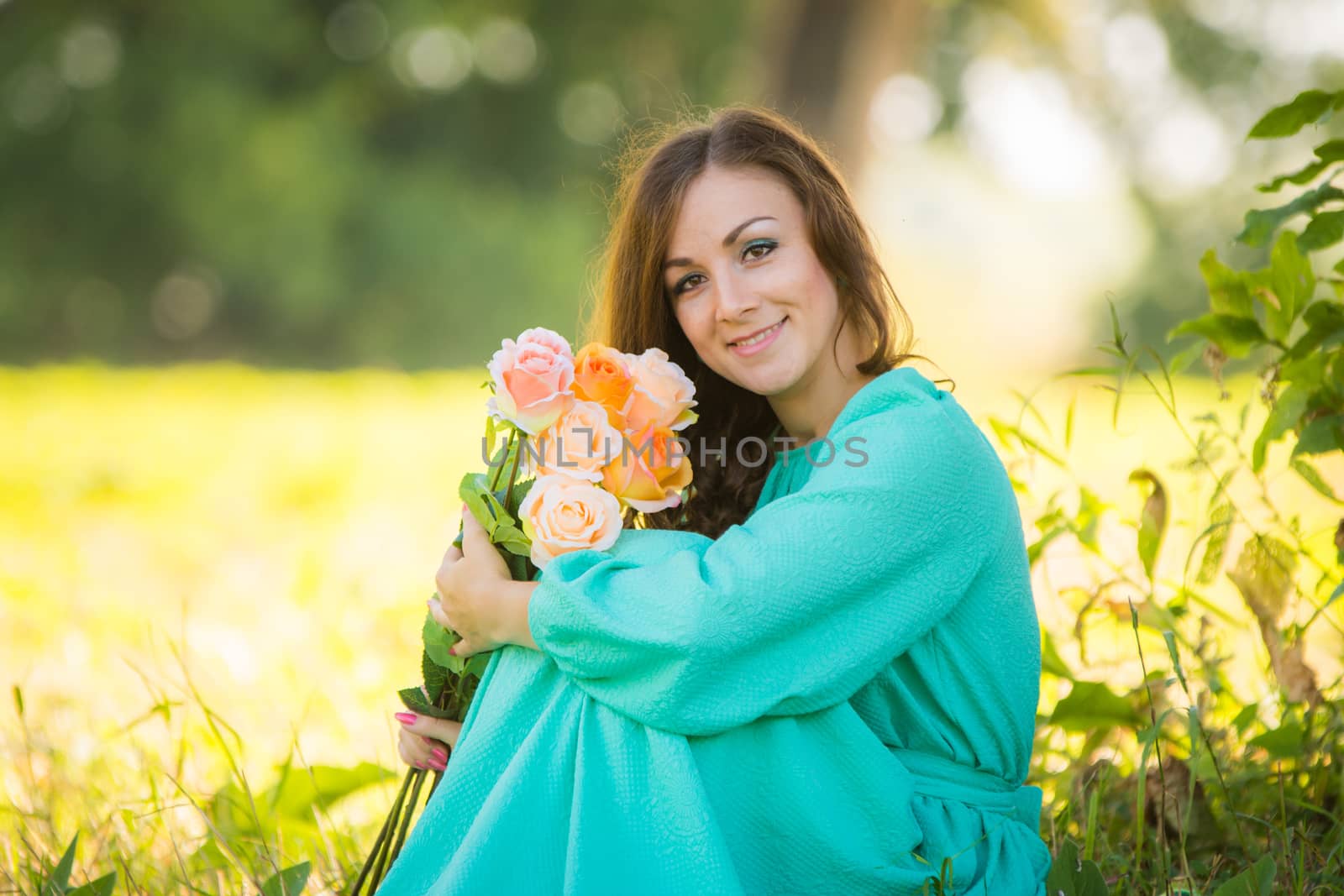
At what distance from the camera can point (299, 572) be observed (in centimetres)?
444

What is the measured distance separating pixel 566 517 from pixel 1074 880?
82 cm

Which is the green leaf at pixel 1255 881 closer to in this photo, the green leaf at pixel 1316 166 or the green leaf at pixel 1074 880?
the green leaf at pixel 1074 880

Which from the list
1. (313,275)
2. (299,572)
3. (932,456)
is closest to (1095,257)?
(313,275)

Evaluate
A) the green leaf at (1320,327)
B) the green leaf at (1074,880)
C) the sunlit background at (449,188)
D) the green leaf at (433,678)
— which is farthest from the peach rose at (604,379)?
the sunlit background at (449,188)

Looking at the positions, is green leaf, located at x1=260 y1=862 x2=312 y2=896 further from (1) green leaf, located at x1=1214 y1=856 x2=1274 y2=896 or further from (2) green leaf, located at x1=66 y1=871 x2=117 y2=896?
(1) green leaf, located at x1=1214 y1=856 x2=1274 y2=896

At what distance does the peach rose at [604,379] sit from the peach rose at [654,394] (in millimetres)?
12

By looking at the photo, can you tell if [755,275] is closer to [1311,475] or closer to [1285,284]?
[1285,284]

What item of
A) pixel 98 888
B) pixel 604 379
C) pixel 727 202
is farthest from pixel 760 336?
pixel 98 888

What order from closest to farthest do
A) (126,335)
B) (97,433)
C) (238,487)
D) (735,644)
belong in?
(735,644) < (238,487) < (97,433) < (126,335)

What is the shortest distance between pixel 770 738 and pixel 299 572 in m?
3.17

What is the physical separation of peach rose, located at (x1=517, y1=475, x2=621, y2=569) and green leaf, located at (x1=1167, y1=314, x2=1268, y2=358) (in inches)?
38.5

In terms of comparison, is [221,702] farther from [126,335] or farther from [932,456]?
[126,335]

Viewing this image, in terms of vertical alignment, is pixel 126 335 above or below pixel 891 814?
above

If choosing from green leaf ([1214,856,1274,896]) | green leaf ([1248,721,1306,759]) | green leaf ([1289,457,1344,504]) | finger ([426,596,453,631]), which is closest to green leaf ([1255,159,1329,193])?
green leaf ([1289,457,1344,504])
